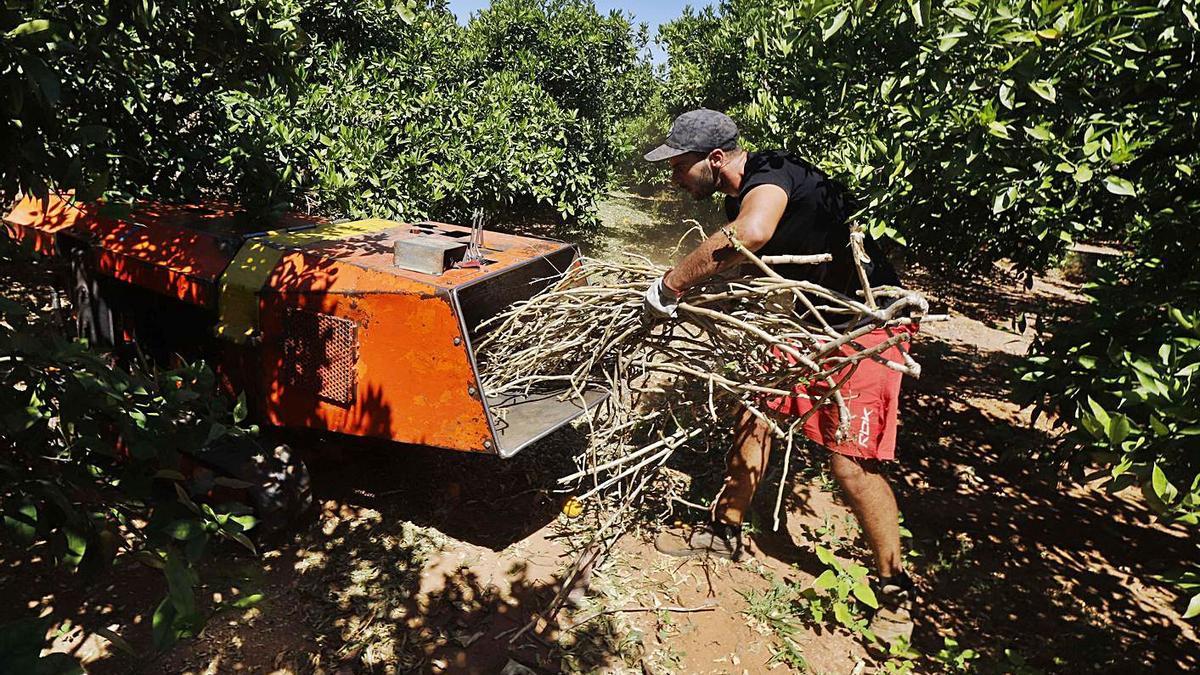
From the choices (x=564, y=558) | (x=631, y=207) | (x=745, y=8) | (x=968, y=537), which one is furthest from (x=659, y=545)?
(x=631, y=207)

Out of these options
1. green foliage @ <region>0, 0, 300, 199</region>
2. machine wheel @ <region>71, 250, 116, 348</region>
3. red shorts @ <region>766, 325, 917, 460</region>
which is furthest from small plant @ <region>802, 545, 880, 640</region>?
machine wheel @ <region>71, 250, 116, 348</region>

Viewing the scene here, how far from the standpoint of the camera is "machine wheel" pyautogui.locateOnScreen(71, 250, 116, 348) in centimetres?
437

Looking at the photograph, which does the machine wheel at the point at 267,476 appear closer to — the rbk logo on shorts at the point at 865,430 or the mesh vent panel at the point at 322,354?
the mesh vent panel at the point at 322,354

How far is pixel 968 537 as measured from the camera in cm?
471

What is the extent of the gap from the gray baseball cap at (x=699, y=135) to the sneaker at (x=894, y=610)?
7.79 feet

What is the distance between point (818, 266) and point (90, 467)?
122 inches

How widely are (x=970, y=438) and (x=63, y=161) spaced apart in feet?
20.6

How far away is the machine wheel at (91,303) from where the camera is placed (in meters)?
4.37

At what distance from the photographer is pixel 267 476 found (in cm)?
387

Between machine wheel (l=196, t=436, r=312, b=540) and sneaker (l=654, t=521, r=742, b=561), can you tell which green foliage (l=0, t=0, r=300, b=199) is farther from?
sneaker (l=654, t=521, r=742, b=561)

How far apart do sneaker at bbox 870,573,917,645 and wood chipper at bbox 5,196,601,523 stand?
6.13 feet

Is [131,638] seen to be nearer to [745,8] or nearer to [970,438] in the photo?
[970,438]

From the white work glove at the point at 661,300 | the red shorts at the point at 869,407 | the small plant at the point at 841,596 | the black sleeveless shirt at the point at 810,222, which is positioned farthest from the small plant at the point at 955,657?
the white work glove at the point at 661,300

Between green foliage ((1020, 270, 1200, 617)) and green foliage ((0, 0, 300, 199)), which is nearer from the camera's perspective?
green foliage ((0, 0, 300, 199))
